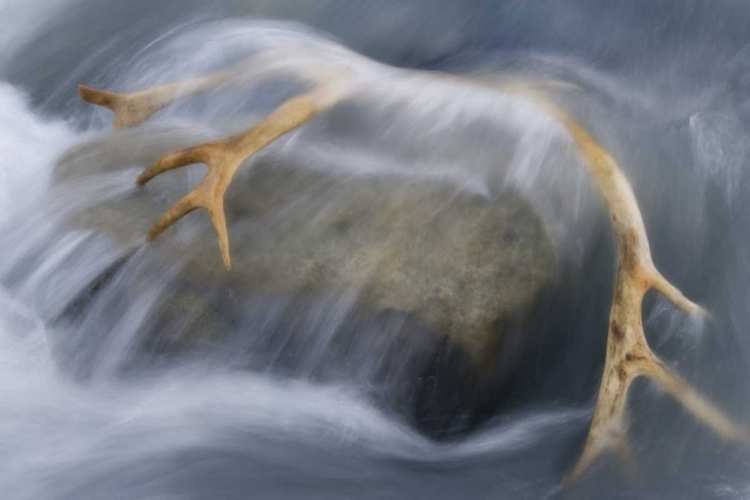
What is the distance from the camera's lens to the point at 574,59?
4.65 metres

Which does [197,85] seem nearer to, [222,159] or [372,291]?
[222,159]

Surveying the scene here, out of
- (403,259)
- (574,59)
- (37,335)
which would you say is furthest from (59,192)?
(574,59)

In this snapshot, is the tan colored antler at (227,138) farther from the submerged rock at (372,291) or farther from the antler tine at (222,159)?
the submerged rock at (372,291)

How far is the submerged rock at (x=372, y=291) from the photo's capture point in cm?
323

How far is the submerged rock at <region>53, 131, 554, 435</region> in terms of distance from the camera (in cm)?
323

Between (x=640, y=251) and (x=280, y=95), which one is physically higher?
(x=280, y=95)

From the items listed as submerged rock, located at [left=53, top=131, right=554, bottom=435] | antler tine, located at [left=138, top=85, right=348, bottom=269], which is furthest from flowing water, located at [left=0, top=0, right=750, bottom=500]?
antler tine, located at [left=138, top=85, right=348, bottom=269]

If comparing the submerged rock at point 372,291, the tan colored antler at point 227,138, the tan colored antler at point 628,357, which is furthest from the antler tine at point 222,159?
the tan colored antler at point 628,357

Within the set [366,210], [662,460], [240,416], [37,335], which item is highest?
[366,210]

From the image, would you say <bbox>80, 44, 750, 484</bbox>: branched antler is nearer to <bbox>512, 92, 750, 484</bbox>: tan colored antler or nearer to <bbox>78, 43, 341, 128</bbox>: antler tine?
<bbox>512, 92, 750, 484</bbox>: tan colored antler

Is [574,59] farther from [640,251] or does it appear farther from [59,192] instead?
[59,192]

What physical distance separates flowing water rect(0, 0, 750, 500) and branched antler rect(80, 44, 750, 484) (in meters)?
0.07

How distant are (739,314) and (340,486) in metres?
1.72

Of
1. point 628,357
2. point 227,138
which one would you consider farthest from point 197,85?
point 628,357
